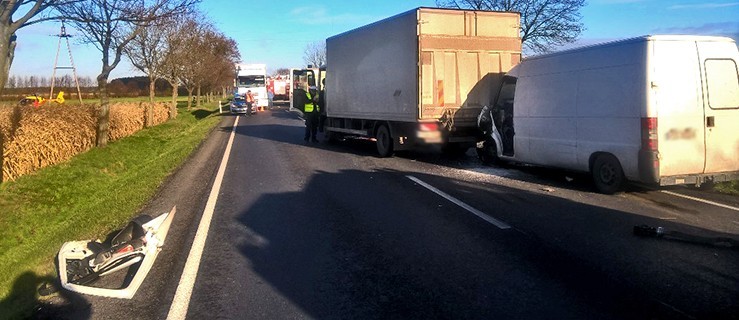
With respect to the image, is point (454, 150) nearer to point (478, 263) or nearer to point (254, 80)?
point (478, 263)

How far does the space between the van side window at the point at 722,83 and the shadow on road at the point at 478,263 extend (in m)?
2.51

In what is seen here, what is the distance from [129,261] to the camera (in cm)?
582

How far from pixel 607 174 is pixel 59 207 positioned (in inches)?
413

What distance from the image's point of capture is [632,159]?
898 centimetres

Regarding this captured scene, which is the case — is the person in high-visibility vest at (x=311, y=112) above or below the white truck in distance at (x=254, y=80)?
below

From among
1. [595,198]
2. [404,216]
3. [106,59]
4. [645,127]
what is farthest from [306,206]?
[106,59]

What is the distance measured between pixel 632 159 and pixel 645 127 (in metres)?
0.53

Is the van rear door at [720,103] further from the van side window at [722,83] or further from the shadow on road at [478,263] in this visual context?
the shadow on road at [478,263]

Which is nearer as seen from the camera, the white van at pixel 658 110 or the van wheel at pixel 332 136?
the white van at pixel 658 110

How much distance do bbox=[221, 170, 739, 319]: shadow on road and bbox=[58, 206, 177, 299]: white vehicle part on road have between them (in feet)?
2.68

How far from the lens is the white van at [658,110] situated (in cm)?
870

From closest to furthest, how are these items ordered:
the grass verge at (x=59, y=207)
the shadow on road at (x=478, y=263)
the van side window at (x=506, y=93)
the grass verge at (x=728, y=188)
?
the shadow on road at (x=478, y=263)
the grass verge at (x=59, y=207)
the grass verge at (x=728, y=188)
the van side window at (x=506, y=93)

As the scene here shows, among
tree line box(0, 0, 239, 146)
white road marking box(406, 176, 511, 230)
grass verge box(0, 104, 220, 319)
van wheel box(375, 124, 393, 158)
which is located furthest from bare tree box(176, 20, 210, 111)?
white road marking box(406, 176, 511, 230)

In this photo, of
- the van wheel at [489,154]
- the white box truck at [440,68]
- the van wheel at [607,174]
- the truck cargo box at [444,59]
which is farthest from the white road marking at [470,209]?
the truck cargo box at [444,59]
